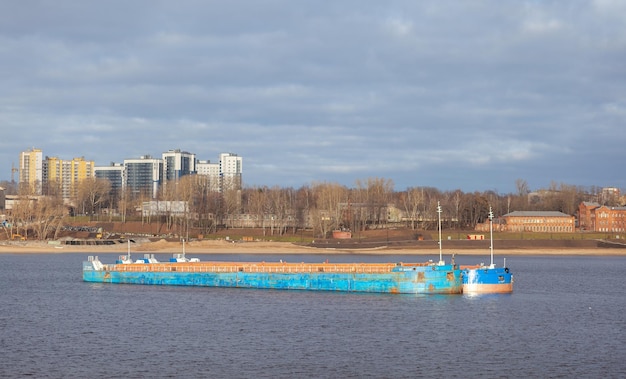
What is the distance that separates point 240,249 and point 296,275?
77.6 m

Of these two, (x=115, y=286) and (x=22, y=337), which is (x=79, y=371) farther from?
(x=115, y=286)

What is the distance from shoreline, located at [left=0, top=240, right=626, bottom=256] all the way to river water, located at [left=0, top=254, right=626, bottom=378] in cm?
7261

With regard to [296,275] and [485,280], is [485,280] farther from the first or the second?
[296,275]

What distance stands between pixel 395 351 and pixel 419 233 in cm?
12852

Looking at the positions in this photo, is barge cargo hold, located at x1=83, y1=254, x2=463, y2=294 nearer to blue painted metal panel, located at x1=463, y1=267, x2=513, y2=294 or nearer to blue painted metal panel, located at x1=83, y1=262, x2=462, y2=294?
blue painted metal panel, located at x1=83, y1=262, x2=462, y2=294

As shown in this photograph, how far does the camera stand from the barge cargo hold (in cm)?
7294

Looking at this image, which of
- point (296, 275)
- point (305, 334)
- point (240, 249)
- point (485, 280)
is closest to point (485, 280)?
point (485, 280)

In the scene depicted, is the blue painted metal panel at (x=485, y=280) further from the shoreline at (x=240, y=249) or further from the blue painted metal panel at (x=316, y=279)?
the shoreline at (x=240, y=249)

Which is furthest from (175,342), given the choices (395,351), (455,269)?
(455,269)

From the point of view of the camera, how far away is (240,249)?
515ft

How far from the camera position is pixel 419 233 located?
568 feet

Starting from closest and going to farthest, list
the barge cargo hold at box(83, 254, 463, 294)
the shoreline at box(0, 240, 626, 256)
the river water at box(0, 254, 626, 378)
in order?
the river water at box(0, 254, 626, 378), the barge cargo hold at box(83, 254, 463, 294), the shoreline at box(0, 240, 626, 256)

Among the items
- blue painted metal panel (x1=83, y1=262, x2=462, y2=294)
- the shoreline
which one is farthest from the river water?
the shoreline

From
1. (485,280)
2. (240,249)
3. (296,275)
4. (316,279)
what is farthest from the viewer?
(240,249)
